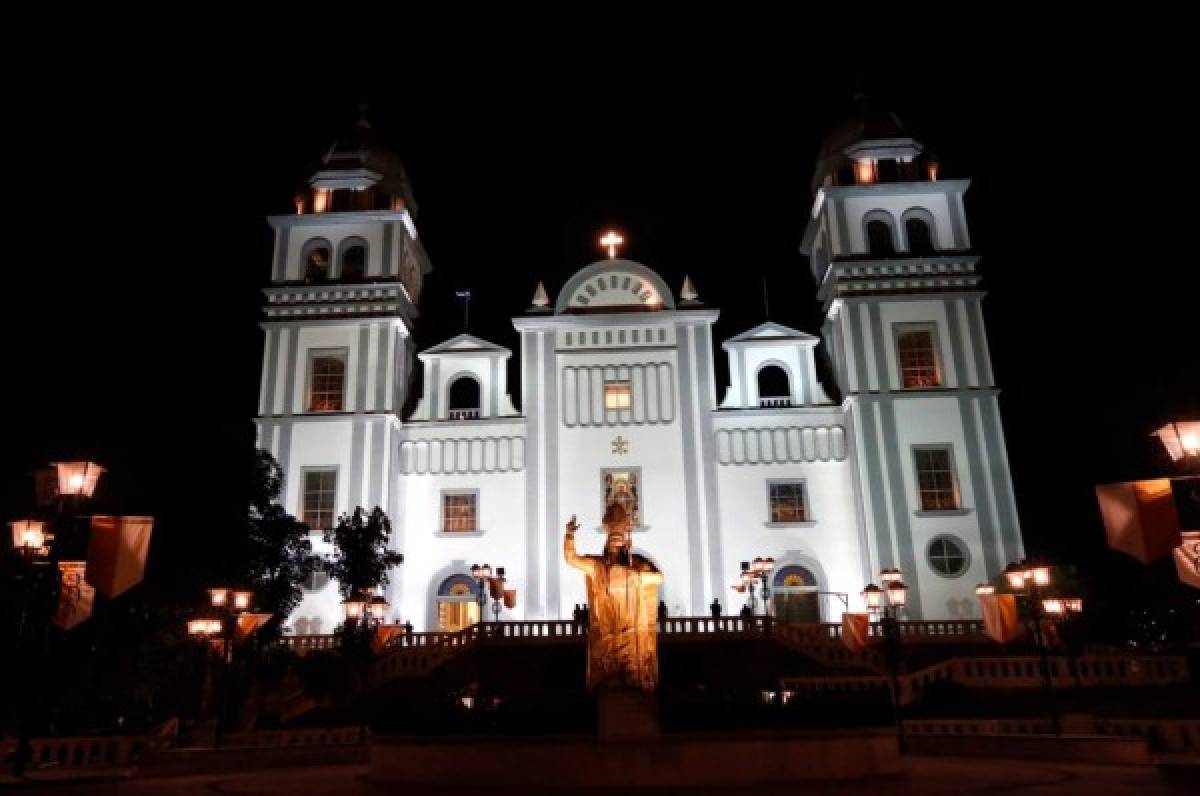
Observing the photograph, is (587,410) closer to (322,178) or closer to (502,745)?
(322,178)

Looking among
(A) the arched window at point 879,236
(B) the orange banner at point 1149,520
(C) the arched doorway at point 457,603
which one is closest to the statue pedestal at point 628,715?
(B) the orange banner at point 1149,520

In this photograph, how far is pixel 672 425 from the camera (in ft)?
107

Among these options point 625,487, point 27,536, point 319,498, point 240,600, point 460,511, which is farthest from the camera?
point 460,511

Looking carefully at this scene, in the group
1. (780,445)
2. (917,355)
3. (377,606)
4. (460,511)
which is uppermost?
(917,355)

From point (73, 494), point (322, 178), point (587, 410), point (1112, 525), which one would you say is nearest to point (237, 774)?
point (73, 494)

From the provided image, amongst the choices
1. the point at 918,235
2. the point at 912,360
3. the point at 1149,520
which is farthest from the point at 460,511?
the point at 1149,520

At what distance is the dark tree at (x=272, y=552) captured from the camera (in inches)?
930

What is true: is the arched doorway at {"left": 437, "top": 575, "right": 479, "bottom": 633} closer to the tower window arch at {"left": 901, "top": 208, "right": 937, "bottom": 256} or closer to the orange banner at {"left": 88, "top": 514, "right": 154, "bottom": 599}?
the orange banner at {"left": 88, "top": 514, "right": 154, "bottom": 599}

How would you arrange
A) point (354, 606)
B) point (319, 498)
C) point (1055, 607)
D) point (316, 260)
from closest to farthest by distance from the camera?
1. point (1055, 607)
2. point (354, 606)
3. point (319, 498)
4. point (316, 260)

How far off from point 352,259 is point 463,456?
9.39 meters

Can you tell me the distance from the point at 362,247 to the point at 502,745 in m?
27.4

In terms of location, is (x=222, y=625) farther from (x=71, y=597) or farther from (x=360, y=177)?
(x=360, y=177)

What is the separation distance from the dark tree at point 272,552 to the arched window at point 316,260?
11.0 m

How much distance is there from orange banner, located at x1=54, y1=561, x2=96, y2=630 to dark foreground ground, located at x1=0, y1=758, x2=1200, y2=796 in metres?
2.19
